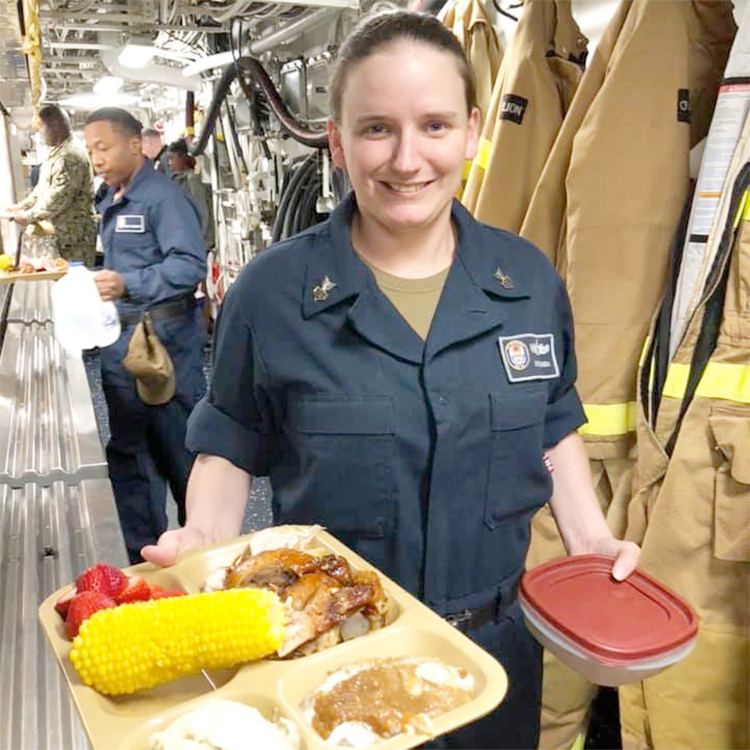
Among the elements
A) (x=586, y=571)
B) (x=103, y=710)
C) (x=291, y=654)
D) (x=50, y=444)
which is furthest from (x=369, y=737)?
(x=50, y=444)

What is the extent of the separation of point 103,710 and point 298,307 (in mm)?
728

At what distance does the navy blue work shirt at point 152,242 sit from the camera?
3.44m

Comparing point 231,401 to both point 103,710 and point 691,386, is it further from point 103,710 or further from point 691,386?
point 691,386

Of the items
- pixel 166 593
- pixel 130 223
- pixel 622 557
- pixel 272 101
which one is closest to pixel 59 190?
pixel 272 101

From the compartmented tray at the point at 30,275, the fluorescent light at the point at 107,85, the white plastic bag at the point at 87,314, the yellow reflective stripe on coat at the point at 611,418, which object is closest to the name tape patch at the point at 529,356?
the yellow reflective stripe on coat at the point at 611,418

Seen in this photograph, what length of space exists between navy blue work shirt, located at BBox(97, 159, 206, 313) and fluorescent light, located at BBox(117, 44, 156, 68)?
2.56m

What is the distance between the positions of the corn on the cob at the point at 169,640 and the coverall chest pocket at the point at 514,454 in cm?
57

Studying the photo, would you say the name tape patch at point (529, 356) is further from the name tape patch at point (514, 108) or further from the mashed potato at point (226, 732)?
the name tape patch at point (514, 108)

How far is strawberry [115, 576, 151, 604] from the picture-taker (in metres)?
1.09

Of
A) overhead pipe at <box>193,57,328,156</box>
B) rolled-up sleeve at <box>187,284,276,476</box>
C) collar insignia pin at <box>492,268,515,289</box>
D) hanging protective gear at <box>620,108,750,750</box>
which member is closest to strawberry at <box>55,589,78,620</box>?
rolled-up sleeve at <box>187,284,276,476</box>

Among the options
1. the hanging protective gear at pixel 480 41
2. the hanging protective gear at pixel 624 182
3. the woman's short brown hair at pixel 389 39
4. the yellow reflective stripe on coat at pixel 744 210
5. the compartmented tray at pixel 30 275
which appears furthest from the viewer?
the compartmented tray at pixel 30 275

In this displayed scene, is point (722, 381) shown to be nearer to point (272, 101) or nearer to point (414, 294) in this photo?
point (414, 294)

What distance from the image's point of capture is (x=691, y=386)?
1.92m

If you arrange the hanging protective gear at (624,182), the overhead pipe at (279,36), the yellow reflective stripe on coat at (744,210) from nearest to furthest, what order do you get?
1. the yellow reflective stripe on coat at (744,210)
2. the hanging protective gear at (624,182)
3. the overhead pipe at (279,36)
